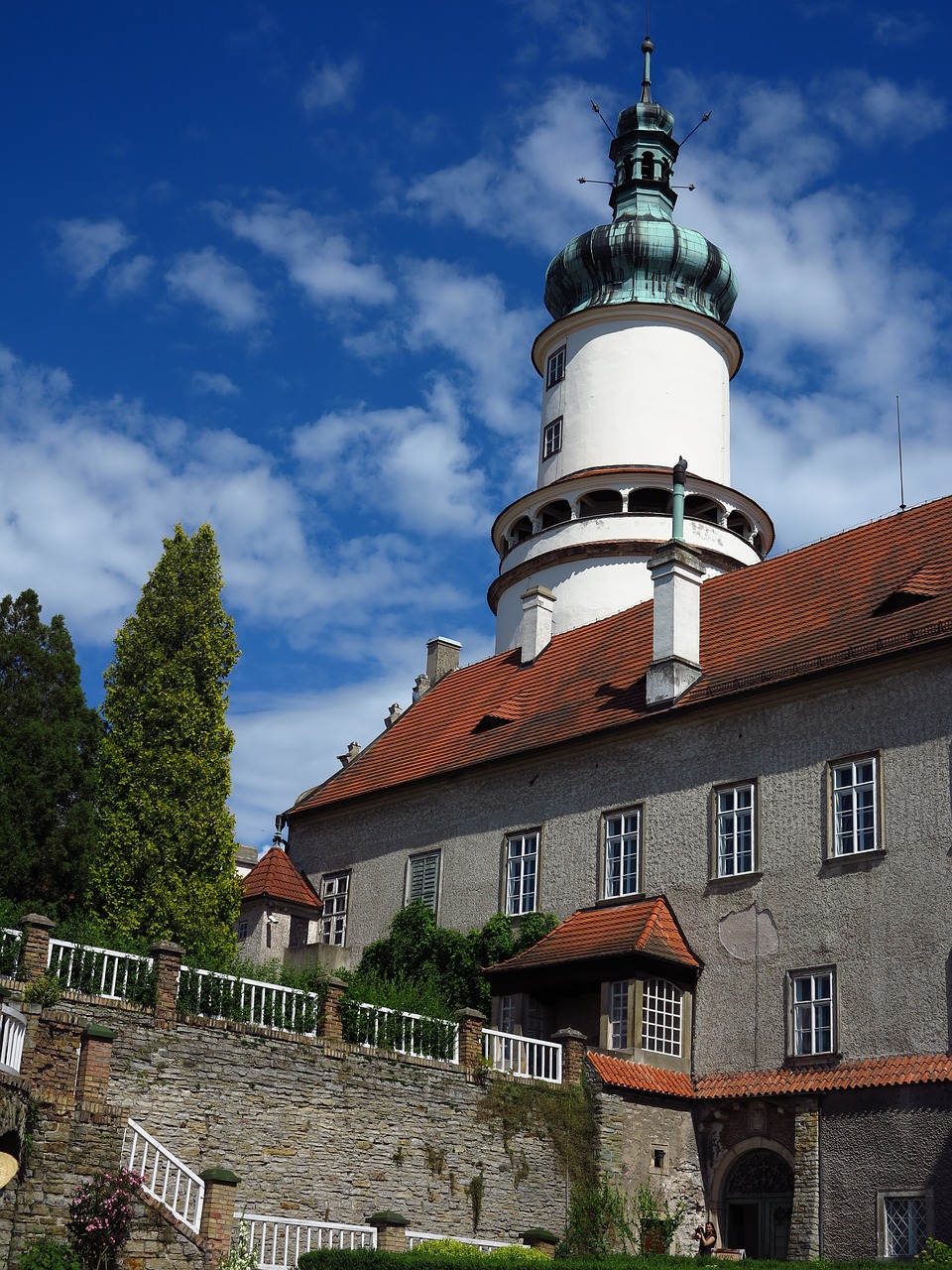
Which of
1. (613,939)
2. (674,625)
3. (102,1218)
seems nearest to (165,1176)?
(102,1218)

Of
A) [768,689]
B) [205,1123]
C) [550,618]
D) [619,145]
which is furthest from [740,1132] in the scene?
[619,145]

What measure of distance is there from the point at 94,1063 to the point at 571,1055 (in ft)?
28.3

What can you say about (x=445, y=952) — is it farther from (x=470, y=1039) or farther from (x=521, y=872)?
(x=470, y=1039)

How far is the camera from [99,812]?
27.5 metres

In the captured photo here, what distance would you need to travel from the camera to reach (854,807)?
24562 mm

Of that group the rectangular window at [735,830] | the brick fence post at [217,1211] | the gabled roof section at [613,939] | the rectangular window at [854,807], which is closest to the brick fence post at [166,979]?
the brick fence post at [217,1211]

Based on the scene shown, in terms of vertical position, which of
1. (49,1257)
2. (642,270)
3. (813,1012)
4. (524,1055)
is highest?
(642,270)

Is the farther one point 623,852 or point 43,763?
point 623,852

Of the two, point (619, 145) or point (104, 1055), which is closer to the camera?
point (104, 1055)

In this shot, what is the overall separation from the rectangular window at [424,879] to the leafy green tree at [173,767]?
4.68 metres

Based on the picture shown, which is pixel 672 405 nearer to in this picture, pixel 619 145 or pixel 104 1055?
pixel 619 145

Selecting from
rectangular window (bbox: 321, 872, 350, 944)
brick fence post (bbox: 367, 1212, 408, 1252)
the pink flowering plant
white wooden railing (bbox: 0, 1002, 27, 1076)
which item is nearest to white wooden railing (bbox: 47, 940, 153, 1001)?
white wooden railing (bbox: 0, 1002, 27, 1076)

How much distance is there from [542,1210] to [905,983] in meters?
6.39

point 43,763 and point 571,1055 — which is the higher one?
point 43,763
